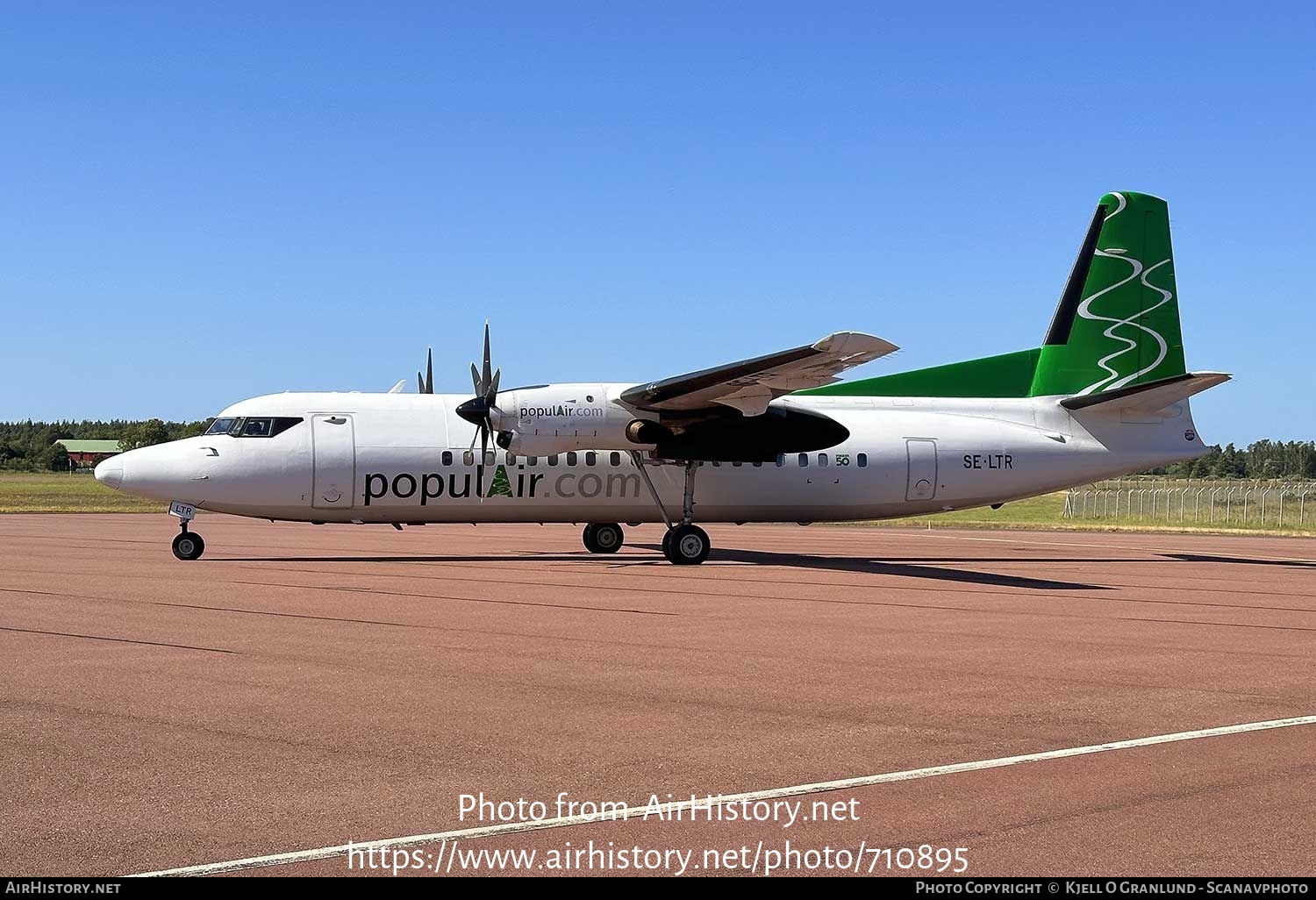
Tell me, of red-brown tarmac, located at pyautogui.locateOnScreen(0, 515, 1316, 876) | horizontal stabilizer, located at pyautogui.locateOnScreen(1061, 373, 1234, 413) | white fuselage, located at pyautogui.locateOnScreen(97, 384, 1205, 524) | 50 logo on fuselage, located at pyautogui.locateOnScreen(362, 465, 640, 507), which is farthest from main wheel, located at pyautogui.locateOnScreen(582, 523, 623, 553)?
horizontal stabilizer, located at pyautogui.locateOnScreen(1061, 373, 1234, 413)

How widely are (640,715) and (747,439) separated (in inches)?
609

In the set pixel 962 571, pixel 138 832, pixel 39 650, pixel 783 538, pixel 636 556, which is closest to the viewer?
pixel 138 832

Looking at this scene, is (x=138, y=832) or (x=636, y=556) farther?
(x=636, y=556)

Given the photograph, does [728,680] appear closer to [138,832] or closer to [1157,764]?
[1157,764]

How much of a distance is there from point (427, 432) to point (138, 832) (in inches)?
716

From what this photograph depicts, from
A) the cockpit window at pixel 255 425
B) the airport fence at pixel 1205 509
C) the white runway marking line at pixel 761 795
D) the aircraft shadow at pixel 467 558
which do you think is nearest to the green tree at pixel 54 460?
the airport fence at pixel 1205 509

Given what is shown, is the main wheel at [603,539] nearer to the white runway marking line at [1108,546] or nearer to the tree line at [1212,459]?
the white runway marking line at [1108,546]

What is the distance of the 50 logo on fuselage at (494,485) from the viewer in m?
23.1

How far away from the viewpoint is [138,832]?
555 centimetres

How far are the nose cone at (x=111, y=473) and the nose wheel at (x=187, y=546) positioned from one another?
138cm

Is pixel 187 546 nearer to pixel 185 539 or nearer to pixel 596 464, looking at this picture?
pixel 185 539

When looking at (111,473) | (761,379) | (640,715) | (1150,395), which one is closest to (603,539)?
(761,379)

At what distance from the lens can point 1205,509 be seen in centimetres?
5044

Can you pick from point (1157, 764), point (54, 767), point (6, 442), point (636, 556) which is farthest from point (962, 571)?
point (6, 442)
